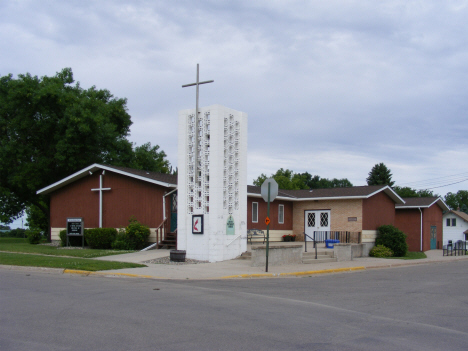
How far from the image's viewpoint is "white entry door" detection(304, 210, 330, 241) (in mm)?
31547

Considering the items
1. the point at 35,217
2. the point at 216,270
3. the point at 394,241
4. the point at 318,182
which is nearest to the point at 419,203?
the point at 394,241

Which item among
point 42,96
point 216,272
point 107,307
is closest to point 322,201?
point 216,272

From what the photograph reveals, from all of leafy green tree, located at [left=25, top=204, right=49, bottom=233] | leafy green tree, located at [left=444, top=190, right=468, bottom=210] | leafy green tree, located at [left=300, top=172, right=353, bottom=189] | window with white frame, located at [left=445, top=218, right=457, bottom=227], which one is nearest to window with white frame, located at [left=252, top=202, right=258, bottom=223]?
leafy green tree, located at [left=25, top=204, right=49, bottom=233]

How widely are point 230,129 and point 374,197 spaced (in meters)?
14.4

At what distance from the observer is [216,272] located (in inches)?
643

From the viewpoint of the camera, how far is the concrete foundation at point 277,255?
719 inches

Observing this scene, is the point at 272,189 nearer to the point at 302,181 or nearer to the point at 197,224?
the point at 197,224

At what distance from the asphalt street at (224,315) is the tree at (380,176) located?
56.9m

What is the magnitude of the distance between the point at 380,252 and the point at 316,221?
5.35 m

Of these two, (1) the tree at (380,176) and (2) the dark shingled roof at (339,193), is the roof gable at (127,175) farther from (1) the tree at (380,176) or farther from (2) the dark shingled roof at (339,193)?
(1) the tree at (380,176)

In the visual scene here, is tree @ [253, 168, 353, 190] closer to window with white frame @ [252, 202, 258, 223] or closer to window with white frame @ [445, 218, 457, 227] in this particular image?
window with white frame @ [445, 218, 457, 227]

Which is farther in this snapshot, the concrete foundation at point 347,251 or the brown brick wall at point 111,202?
the brown brick wall at point 111,202

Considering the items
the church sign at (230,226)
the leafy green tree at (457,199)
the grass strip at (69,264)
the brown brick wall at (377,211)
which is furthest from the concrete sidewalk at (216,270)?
the leafy green tree at (457,199)

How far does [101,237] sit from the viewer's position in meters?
25.7
